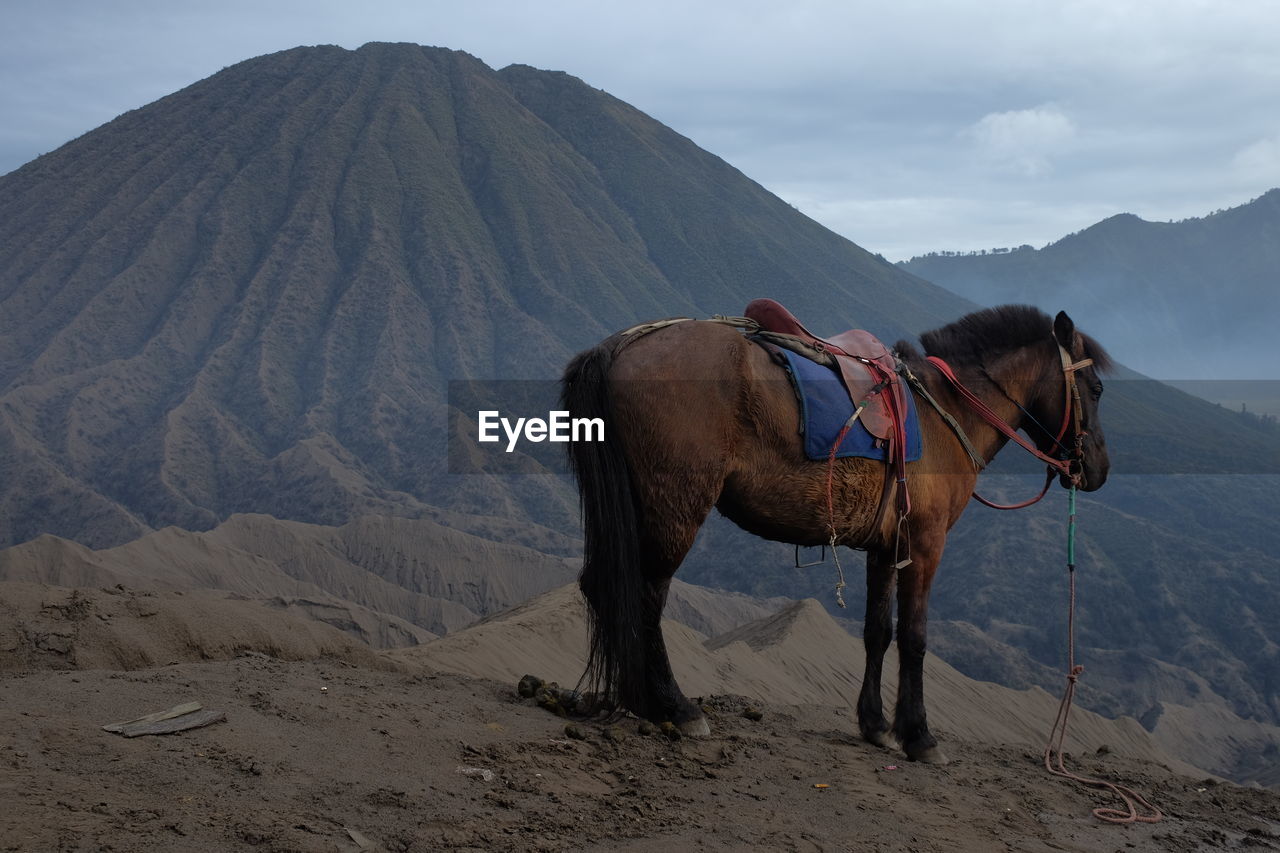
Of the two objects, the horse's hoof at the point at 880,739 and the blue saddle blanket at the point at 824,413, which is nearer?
the blue saddle blanket at the point at 824,413

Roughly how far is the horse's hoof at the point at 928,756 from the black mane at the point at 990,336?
6.99 ft

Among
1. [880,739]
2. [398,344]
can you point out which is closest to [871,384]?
[880,739]

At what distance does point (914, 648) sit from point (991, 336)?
1843mm

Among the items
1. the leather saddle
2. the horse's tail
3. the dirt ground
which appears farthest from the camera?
the leather saddle

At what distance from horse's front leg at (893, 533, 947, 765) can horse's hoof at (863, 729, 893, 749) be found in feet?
0.35

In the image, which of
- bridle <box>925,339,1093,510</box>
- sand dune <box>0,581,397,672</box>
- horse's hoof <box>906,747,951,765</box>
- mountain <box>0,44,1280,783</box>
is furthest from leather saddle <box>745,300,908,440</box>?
mountain <box>0,44,1280,783</box>

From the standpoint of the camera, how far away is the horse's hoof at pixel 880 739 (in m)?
6.09

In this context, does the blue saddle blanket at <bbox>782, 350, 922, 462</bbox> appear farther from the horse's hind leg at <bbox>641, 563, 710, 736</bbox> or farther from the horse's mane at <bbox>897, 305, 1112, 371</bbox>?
the horse's mane at <bbox>897, 305, 1112, 371</bbox>

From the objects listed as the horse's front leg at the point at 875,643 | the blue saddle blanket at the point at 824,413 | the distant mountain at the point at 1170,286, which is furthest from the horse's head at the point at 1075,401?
Answer: the distant mountain at the point at 1170,286

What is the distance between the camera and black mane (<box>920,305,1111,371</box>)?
6496 mm

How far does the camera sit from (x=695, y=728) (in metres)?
5.48

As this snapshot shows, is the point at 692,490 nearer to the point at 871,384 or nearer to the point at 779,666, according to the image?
the point at 871,384

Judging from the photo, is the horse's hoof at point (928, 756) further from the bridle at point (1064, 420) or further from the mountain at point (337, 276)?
the mountain at point (337, 276)

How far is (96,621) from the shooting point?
18.9 ft
